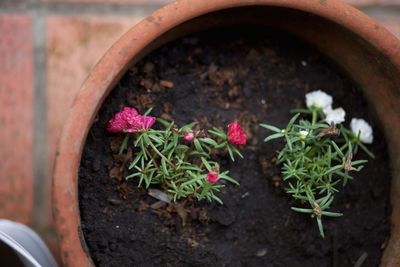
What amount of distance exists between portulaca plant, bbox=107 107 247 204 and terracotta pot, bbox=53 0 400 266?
0.08m

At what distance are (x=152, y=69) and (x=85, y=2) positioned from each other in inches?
13.6

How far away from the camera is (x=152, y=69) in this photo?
1003 millimetres

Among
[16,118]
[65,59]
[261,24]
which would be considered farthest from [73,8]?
[261,24]

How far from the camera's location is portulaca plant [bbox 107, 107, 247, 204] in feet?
3.02

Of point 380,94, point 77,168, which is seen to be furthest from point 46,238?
point 380,94

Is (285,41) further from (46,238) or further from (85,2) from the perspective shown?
(46,238)

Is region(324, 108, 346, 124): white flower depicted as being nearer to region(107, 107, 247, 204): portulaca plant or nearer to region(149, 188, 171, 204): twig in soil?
region(107, 107, 247, 204): portulaca plant

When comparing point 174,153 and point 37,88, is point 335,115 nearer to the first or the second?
point 174,153

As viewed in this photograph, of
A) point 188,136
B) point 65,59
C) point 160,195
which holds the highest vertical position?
point 65,59

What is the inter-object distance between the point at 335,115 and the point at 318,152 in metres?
0.07

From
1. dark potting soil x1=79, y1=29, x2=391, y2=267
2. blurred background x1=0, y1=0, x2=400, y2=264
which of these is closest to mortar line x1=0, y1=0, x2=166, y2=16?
blurred background x1=0, y1=0, x2=400, y2=264

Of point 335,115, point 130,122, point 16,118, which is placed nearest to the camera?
point 130,122

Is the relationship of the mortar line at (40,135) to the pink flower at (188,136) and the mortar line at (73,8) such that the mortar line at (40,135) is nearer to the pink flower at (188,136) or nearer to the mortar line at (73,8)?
the mortar line at (73,8)

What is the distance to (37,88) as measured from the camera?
1245 mm
